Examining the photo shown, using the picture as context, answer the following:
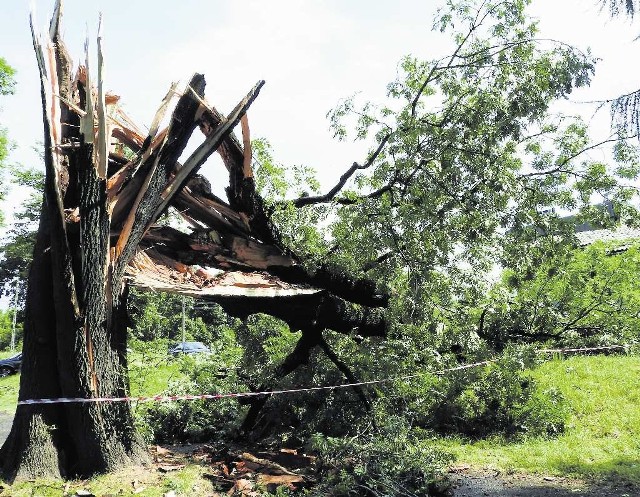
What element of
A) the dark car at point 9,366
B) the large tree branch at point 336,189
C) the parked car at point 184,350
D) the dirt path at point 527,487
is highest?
the large tree branch at point 336,189

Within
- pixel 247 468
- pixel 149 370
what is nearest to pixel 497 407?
pixel 247 468

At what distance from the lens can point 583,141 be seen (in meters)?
7.47

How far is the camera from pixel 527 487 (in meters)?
5.54

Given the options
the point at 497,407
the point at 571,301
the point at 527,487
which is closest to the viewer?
the point at 527,487

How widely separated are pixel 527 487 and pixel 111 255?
4651mm

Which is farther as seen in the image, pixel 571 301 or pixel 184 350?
pixel 184 350

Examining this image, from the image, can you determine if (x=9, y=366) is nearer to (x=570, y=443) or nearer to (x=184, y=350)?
(x=184, y=350)

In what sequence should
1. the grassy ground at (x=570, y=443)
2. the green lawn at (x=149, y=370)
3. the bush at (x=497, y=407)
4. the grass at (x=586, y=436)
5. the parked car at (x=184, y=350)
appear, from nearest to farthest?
the grassy ground at (x=570, y=443), the grass at (x=586, y=436), the bush at (x=497, y=407), the green lawn at (x=149, y=370), the parked car at (x=184, y=350)

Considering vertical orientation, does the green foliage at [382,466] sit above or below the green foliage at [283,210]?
below

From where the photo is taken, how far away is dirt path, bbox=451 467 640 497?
5.29m

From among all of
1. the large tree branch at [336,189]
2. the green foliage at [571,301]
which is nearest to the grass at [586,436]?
the green foliage at [571,301]

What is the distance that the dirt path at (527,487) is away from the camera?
5.29 m

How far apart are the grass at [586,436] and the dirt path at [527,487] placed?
0.93 ft

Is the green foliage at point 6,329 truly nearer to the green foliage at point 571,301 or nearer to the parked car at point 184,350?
the parked car at point 184,350
